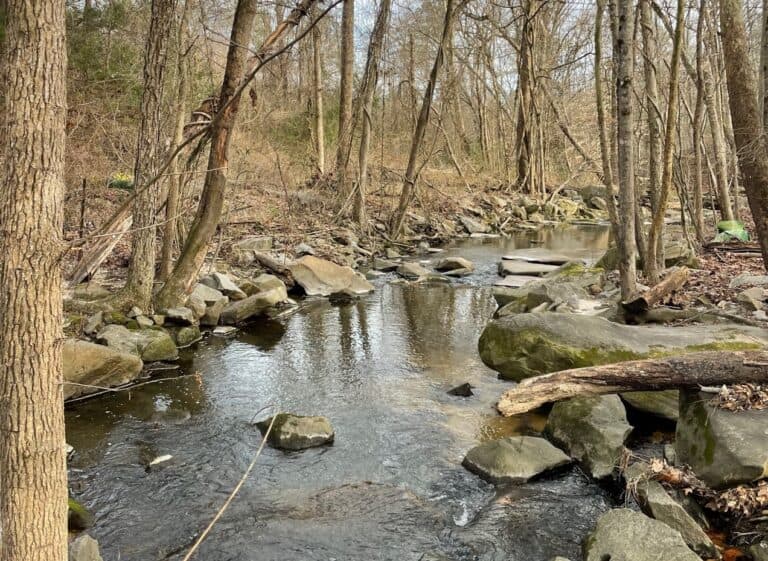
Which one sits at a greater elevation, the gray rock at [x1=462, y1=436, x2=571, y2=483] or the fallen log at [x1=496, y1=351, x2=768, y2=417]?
the fallen log at [x1=496, y1=351, x2=768, y2=417]

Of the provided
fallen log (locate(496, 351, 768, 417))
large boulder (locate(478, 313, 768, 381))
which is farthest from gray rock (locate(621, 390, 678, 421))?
fallen log (locate(496, 351, 768, 417))

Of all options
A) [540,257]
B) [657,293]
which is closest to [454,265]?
[540,257]

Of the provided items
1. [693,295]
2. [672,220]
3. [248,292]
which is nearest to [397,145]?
[672,220]

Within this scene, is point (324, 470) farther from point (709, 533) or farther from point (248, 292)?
point (248, 292)

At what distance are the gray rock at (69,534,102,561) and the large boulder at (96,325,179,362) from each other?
4.03m

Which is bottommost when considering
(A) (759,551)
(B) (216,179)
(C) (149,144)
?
(A) (759,551)

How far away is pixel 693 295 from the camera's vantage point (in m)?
7.77

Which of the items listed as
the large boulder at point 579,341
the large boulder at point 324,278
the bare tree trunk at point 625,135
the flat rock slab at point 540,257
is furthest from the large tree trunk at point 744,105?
the large boulder at point 324,278

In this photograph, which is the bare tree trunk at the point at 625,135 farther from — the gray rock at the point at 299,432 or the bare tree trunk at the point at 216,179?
the gray rock at the point at 299,432

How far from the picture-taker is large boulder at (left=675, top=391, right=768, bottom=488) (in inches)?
151

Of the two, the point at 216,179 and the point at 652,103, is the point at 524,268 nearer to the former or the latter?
the point at 652,103

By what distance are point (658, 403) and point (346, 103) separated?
1403 cm

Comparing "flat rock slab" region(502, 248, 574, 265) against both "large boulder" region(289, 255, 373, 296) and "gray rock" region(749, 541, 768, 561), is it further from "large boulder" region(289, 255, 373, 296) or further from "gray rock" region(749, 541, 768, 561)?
"gray rock" region(749, 541, 768, 561)

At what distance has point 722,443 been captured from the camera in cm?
402
